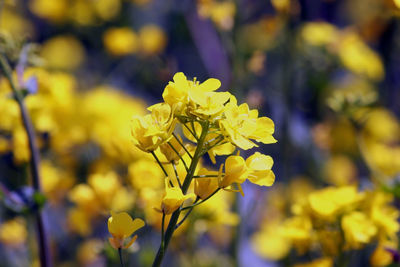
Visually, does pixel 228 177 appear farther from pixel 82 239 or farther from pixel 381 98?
pixel 381 98

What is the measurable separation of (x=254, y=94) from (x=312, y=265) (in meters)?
0.52

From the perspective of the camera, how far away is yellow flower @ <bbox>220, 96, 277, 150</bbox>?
0.57 metres

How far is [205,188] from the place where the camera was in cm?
62

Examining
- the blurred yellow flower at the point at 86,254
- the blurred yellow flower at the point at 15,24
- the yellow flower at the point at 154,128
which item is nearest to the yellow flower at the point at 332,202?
the yellow flower at the point at 154,128

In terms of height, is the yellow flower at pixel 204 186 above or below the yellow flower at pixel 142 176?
above

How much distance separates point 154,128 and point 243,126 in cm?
12

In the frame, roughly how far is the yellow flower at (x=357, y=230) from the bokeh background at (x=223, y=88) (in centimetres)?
2

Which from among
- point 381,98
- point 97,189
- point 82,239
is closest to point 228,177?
point 97,189

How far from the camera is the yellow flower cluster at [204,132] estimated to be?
0.58 metres

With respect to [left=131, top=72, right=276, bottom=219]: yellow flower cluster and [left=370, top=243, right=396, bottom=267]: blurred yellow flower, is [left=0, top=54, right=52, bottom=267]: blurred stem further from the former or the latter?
[left=370, top=243, right=396, bottom=267]: blurred yellow flower

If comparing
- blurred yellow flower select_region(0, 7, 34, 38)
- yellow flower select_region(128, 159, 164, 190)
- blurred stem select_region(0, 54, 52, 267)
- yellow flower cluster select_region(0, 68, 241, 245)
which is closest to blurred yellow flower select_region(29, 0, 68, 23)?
blurred yellow flower select_region(0, 7, 34, 38)

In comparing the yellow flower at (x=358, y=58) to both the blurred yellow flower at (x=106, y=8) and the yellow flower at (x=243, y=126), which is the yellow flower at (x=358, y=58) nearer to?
the yellow flower at (x=243, y=126)

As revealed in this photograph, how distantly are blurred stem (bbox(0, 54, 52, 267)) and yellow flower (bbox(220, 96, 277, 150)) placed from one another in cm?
44

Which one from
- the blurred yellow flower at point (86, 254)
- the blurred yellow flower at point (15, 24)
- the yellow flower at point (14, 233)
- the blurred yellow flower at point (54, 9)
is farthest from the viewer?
the blurred yellow flower at point (15, 24)
